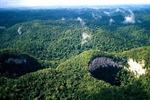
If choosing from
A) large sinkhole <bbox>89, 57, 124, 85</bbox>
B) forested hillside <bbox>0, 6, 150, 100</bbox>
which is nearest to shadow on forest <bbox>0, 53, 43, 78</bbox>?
forested hillside <bbox>0, 6, 150, 100</bbox>

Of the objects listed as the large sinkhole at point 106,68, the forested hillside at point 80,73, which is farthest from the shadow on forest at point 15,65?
the large sinkhole at point 106,68

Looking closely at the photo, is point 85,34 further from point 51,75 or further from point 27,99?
point 27,99

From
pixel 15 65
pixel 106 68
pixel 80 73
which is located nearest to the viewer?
pixel 80 73

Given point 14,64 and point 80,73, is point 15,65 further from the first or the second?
point 80,73

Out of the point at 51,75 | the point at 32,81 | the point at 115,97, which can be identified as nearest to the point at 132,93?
the point at 115,97

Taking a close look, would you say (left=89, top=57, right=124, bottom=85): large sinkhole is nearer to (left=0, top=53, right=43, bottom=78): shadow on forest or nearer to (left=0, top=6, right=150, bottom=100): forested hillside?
(left=0, top=6, right=150, bottom=100): forested hillside

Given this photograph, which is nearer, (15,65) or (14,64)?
(15,65)

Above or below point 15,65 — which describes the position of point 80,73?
below

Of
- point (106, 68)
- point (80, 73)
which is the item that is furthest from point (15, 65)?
point (106, 68)
